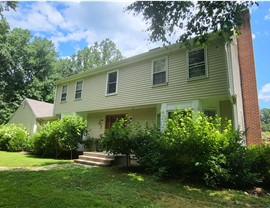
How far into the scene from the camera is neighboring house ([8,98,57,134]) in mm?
21547

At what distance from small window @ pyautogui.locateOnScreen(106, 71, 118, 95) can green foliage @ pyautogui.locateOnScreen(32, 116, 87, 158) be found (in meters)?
2.59

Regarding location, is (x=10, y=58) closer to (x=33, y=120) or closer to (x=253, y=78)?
(x=33, y=120)

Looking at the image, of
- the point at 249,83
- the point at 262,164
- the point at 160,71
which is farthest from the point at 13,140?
the point at 249,83

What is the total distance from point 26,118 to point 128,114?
1507cm

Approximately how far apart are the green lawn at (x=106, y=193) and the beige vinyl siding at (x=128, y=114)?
5444 mm

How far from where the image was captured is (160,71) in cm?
1075

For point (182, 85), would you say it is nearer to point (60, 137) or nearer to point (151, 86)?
point (151, 86)

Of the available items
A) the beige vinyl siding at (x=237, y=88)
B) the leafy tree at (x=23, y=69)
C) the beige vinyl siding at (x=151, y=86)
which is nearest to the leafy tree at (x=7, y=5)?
the beige vinyl siding at (x=151, y=86)

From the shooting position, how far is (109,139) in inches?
314

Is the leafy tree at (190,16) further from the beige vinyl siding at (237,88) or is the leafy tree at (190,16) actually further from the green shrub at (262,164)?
the green shrub at (262,164)

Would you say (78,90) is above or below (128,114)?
above

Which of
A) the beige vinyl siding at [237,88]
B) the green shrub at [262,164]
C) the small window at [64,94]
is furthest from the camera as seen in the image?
the small window at [64,94]

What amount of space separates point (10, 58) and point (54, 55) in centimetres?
733

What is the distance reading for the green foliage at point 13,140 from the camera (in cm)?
1538
